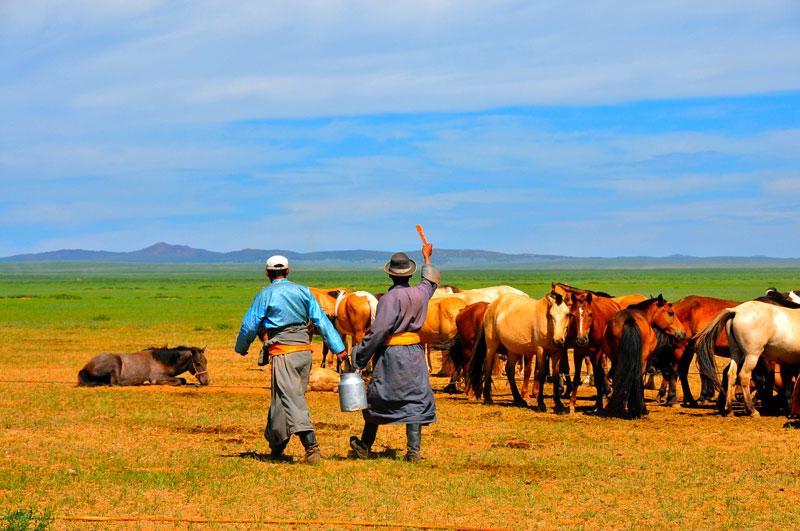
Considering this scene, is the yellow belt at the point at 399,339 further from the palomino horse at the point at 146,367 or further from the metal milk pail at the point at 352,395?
the palomino horse at the point at 146,367

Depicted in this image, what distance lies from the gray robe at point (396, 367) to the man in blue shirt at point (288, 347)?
16.9 inches

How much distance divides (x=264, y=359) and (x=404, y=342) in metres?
1.50

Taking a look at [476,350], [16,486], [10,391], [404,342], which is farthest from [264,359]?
[10,391]

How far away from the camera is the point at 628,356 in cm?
1281

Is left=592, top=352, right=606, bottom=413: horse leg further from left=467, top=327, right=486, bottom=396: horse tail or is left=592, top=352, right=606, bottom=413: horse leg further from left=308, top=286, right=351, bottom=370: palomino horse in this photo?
left=308, top=286, right=351, bottom=370: palomino horse

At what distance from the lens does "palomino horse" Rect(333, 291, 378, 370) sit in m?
18.5

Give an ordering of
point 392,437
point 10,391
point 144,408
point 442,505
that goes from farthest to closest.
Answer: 1. point 10,391
2. point 144,408
3. point 392,437
4. point 442,505

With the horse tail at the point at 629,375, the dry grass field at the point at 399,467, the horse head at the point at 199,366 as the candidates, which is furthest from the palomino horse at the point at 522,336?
the horse head at the point at 199,366

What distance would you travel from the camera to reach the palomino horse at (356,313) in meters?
18.5

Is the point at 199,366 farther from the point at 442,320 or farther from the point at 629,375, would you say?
the point at 629,375

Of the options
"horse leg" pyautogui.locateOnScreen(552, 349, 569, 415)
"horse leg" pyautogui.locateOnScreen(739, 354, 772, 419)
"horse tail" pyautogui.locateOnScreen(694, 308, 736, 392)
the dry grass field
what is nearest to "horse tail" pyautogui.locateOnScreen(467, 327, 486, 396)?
the dry grass field

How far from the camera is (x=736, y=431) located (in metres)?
11.9

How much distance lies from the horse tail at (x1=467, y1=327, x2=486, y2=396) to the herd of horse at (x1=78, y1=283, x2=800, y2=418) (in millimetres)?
17

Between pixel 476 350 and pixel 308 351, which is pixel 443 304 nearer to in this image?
pixel 476 350
